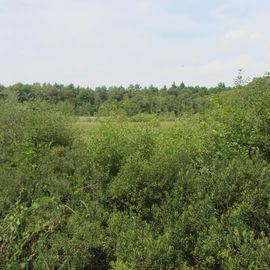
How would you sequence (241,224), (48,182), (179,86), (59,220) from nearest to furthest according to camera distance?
(241,224)
(59,220)
(48,182)
(179,86)

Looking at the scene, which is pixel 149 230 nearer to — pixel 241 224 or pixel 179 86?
pixel 241 224

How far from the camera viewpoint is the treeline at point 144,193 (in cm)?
463

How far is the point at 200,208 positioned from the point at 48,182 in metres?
2.40

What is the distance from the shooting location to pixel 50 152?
7.23 metres

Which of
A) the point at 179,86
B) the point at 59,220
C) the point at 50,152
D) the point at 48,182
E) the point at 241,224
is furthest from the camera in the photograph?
the point at 179,86

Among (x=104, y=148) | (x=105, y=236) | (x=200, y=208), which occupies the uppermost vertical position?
(x=104, y=148)

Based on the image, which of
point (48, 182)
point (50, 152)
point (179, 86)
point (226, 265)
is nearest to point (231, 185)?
point (226, 265)

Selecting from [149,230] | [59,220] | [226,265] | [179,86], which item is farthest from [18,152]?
[179,86]

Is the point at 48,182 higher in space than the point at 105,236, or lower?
higher

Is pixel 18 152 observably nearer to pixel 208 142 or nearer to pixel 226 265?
pixel 208 142

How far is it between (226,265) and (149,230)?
1.08m

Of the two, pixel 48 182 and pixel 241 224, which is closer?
pixel 241 224

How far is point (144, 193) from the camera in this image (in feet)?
18.9

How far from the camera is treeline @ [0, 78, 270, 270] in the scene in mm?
4633
